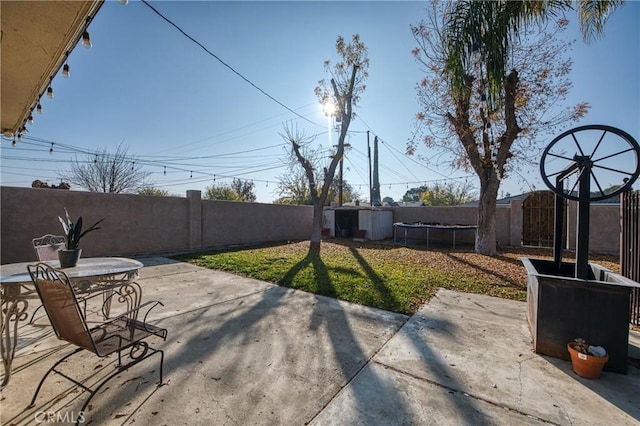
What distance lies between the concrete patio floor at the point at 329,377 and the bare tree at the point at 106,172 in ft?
75.0

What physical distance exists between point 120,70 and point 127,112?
633 cm

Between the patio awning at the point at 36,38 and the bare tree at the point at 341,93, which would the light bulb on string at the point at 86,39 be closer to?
the patio awning at the point at 36,38

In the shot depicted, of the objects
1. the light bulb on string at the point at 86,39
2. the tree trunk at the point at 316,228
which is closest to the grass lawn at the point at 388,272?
the tree trunk at the point at 316,228

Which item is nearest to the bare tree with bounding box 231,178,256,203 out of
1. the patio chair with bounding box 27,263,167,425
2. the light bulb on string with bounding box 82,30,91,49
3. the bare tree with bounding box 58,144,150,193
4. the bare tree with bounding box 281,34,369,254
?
the bare tree with bounding box 58,144,150,193

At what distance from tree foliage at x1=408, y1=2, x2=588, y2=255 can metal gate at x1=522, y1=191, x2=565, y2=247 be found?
2851 millimetres

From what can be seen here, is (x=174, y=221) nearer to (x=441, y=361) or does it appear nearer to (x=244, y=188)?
(x=441, y=361)

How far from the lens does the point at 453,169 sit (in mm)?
9312

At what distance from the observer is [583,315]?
2383mm

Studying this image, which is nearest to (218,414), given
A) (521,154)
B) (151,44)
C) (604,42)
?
(151,44)

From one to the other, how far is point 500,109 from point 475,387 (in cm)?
726

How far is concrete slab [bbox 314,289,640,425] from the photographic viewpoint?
176 cm

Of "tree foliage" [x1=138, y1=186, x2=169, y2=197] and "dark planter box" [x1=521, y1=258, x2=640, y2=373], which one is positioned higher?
"tree foliage" [x1=138, y1=186, x2=169, y2=197]

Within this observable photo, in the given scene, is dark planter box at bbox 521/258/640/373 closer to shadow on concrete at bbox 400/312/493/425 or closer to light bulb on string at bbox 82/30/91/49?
shadow on concrete at bbox 400/312/493/425

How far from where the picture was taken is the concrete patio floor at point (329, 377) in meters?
1.75
